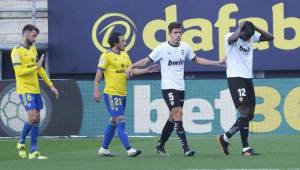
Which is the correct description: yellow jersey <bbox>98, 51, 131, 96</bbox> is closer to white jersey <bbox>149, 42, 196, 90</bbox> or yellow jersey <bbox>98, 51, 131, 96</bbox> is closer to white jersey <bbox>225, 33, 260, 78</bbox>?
white jersey <bbox>149, 42, 196, 90</bbox>

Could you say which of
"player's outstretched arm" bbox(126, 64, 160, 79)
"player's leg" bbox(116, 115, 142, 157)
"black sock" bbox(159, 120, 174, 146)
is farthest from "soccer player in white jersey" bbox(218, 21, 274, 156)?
"player's leg" bbox(116, 115, 142, 157)

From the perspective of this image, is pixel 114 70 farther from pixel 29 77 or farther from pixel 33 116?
pixel 33 116

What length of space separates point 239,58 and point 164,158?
1.84 m

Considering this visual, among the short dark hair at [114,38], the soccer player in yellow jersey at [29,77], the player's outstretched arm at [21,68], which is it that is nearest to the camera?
the player's outstretched arm at [21,68]

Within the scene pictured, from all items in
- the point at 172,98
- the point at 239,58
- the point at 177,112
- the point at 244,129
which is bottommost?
the point at 244,129

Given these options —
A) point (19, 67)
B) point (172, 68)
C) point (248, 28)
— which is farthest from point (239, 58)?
point (19, 67)

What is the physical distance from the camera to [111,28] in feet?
85.5

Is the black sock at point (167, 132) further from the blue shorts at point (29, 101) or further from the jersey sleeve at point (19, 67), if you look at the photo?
the jersey sleeve at point (19, 67)

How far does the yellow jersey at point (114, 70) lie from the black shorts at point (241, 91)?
6.13 feet

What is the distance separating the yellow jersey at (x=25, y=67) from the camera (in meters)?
13.5

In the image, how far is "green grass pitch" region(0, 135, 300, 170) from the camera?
11203mm

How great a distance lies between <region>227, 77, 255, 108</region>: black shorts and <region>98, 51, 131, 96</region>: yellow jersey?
187 cm

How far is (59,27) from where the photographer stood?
26.4 metres

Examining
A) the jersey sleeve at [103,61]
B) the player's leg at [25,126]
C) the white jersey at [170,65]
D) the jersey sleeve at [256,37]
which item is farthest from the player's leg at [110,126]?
the jersey sleeve at [256,37]
